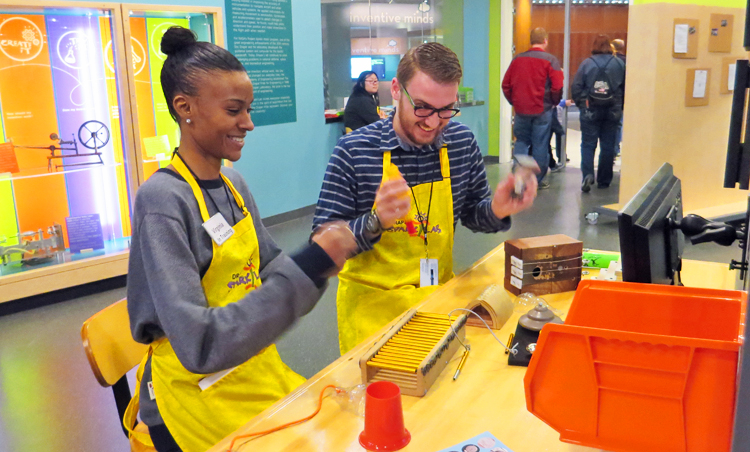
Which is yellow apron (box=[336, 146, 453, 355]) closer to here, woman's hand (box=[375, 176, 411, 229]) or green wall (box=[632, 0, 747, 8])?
woman's hand (box=[375, 176, 411, 229])

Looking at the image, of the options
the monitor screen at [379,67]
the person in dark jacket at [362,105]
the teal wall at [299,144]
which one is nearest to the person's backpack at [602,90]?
the person in dark jacket at [362,105]

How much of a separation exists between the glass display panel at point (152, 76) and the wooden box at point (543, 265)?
3233mm

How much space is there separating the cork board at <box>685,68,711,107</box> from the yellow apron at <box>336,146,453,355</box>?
12.9ft

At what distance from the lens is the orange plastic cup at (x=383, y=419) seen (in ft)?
3.64

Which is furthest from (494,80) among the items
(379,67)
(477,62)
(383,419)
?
(383,419)

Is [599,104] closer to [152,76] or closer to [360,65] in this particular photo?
[360,65]

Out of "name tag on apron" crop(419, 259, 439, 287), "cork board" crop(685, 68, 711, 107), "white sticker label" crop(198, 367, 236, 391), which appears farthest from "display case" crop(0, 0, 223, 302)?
"cork board" crop(685, 68, 711, 107)

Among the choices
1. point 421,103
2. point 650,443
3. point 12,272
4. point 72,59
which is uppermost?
point 72,59

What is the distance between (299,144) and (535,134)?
2767 millimetres

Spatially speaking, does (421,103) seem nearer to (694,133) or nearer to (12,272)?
(12,272)

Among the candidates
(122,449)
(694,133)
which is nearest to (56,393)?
(122,449)

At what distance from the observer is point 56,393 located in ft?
9.40

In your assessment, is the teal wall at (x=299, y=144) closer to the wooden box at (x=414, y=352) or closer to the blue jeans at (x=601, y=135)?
the blue jeans at (x=601, y=135)

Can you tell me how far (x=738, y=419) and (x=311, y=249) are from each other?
29.8 inches
